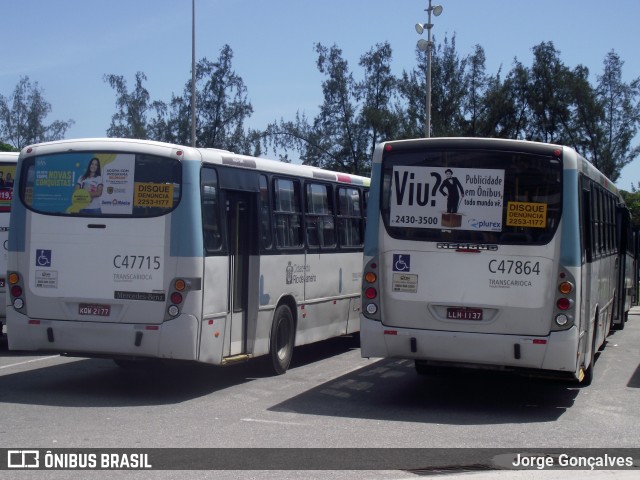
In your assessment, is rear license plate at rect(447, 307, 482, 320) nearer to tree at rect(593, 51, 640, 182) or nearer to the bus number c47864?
the bus number c47864

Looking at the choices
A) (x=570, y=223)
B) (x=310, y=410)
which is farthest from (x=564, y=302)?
(x=310, y=410)

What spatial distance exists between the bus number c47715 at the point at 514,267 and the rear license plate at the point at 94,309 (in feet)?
14.8

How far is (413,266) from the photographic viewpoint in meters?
10.8

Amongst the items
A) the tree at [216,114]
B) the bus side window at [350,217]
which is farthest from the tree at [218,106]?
the bus side window at [350,217]

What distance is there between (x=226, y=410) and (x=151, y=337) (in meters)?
1.25

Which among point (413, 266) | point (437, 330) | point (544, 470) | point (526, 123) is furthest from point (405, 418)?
point (526, 123)

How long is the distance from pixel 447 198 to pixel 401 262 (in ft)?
3.01

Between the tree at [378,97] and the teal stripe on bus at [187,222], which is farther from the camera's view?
the tree at [378,97]

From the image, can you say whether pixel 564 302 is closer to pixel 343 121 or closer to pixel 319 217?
pixel 319 217

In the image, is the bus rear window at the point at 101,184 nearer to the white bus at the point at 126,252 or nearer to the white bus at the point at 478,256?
the white bus at the point at 126,252

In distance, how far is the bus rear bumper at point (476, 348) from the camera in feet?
33.5

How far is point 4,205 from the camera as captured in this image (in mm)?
15453

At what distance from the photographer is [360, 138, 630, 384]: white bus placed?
1030 cm

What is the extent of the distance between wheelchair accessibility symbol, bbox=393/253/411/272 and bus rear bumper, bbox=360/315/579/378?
69 cm
